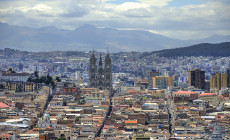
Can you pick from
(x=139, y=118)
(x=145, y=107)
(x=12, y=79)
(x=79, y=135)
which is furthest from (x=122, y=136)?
(x=12, y=79)

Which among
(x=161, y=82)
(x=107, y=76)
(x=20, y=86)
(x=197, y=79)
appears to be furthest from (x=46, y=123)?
(x=161, y=82)

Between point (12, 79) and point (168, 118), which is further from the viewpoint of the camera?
point (12, 79)

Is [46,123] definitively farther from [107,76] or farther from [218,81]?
[218,81]

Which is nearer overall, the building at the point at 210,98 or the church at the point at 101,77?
the building at the point at 210,98

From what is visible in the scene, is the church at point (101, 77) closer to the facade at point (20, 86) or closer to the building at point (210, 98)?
the facade at point (20, 86)

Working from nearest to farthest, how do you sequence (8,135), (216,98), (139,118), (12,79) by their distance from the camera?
(8,135) → (139,118) → (216,98) → (12,79)

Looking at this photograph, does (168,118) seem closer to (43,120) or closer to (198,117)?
(198,117)

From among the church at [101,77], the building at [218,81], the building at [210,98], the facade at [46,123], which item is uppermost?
the church at [101,77]

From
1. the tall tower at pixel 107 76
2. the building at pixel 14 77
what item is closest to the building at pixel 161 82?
the tall tower at pixel 107 76

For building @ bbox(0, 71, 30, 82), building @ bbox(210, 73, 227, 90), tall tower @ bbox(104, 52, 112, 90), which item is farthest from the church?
building @ bbox(210, 73, 227, 90)

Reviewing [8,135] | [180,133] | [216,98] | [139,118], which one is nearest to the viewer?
[8,135]

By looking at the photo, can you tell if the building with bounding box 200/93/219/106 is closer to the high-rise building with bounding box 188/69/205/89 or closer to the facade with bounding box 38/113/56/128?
the high-rise building with bounding box 188/69/205/89
